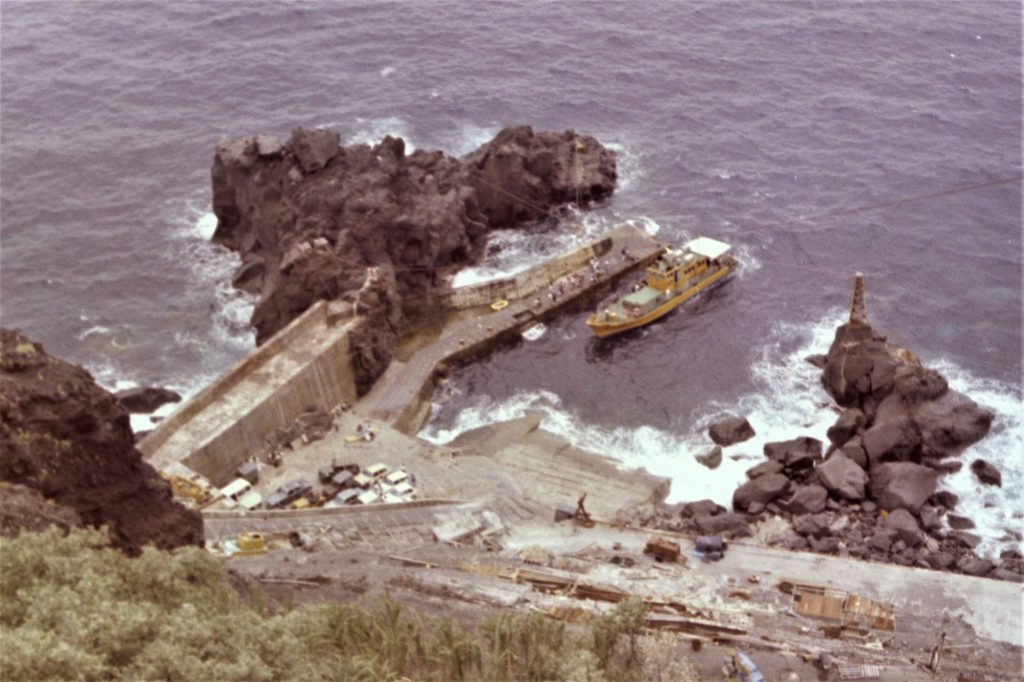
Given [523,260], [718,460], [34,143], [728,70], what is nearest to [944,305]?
[718,460]

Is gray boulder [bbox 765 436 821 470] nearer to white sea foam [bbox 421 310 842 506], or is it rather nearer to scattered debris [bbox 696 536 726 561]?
white sea foam [bbox 421 310 842 506]

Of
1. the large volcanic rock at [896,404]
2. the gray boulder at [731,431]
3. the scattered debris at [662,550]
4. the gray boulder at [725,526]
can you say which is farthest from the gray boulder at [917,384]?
the scattered debris at [662,550]

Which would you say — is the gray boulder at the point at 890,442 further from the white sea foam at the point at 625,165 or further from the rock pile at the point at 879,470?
the white sea foam at the point at 625,165

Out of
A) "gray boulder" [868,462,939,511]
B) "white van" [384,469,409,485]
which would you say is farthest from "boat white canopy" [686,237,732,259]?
"white van" [384,469,409,485]

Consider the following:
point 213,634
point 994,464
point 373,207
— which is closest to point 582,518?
point 994,464

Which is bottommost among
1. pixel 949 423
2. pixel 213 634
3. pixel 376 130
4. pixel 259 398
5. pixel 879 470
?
pixel 879 470

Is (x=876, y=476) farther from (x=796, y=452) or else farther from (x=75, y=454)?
(x=75, y=454)
